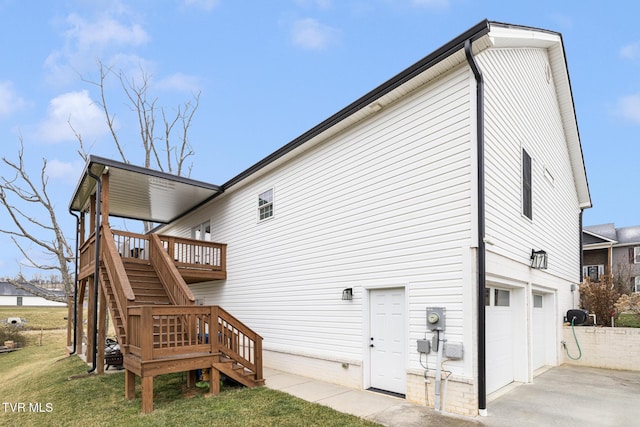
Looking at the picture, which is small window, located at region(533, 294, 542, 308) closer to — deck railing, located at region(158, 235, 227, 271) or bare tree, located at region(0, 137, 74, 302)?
deck railing, located at region(158, 235, 227, 271)

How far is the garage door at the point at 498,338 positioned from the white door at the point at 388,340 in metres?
1.46

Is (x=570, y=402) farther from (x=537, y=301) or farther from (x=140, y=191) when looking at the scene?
(x=140, y=191)

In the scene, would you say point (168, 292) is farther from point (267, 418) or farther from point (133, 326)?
point (267, 418)

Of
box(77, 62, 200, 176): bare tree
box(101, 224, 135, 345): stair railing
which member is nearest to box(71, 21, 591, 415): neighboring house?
box(101, 224, 135, 345): stair railing

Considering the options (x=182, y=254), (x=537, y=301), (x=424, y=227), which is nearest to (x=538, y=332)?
(x=537, y=301)

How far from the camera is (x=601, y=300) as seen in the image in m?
12.8

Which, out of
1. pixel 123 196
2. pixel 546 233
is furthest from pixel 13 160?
pixel 546 233

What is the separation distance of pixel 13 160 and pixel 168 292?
17188mm

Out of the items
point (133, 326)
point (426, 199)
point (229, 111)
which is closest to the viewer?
point (426, 199)

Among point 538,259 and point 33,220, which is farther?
point 33,220

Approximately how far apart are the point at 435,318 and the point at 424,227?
1514 millimetres

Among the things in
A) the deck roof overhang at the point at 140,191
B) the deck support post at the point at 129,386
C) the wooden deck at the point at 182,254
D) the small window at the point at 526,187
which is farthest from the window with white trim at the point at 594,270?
the deck support post at the point at 129,386

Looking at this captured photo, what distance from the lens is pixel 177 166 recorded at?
2805 cm

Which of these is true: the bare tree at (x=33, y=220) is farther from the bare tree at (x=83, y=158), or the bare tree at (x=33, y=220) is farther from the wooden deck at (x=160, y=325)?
the wooden deck at (x=160, y=325)
